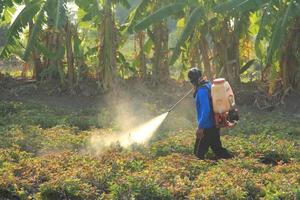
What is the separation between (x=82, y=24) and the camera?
16.6 meters

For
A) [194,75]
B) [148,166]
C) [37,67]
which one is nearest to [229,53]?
[37,67]

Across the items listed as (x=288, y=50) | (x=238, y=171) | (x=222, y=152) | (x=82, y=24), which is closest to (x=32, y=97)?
(x=82, y=24)

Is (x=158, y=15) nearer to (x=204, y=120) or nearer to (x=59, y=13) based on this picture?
(x=59, y=13)

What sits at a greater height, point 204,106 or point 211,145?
point 204,106

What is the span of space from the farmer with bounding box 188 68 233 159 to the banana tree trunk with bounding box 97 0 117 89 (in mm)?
7076

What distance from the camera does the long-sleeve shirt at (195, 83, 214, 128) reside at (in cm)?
Result: 852

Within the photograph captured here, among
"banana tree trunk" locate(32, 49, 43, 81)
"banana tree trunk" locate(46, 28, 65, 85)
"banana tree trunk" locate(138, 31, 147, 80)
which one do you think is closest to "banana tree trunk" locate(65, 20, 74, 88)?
"banana tree trunk" locate(46, 28, 65, 85)

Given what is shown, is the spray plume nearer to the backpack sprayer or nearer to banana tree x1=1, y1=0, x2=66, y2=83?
the backpack sprayer

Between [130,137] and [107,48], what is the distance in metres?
5.18

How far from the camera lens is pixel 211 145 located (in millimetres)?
8789

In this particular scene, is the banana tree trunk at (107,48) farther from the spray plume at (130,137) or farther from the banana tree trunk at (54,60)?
the spray plume at (130,137)

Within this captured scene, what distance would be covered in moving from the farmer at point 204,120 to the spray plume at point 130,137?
152 cm

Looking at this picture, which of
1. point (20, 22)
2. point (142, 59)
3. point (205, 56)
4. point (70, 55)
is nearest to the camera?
point (20, 22)

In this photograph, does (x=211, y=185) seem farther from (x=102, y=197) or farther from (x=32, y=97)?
(x=32, y=97)
